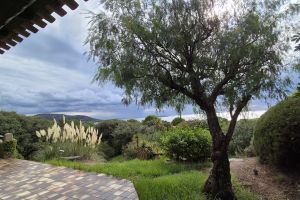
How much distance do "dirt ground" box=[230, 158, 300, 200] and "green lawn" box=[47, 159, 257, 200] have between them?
1.49 ft

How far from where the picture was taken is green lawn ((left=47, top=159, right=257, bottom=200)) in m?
6.43

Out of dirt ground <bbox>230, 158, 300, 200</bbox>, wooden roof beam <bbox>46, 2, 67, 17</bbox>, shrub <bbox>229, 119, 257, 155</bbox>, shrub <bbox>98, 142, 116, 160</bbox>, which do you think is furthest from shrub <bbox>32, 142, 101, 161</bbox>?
wooden roof beam <bbox>46, 2, 67, 17</bbox>

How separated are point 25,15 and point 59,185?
18.9 feet

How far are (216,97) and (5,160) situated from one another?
8188 millimetres

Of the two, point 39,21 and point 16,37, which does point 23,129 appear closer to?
point 16,37

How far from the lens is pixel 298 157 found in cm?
819

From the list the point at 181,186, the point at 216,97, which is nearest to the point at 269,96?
the point at 216,97

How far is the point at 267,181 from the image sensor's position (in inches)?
309

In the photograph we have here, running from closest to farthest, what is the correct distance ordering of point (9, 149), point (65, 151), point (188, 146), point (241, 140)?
1. point (188, 146)
2. point (65, 151)
3. point (9, 149)
4. point (241, 140)

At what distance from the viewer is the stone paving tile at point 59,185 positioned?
6.73 metres

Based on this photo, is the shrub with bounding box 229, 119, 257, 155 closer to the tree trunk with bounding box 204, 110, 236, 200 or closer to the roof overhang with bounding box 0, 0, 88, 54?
the tree trunk with bounding box 204, 110, 236, 200

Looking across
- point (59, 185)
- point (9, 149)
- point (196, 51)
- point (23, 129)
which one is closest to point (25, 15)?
point (196, 51)

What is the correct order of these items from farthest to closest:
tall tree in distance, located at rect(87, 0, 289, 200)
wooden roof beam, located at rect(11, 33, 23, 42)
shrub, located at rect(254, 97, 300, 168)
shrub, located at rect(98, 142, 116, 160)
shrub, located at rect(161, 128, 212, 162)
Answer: shrub, located at rect(98, 142, 116, 160) → shrub, located at rect(161, 128, 212, 162) → shrub, located at rect(254, 97, 300, 168) → tall tree in distance, located at rect(87, 0, 289, 200) → wooden roof beam, located at rect(11, 33, 23, 42)

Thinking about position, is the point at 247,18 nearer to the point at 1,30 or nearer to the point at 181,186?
the point at 181,186
